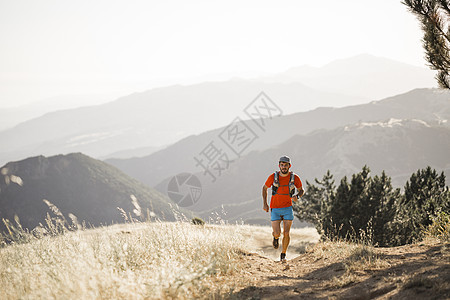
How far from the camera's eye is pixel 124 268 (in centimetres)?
430

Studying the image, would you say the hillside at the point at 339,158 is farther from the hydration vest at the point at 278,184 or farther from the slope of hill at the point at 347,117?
the hydration vest at the point at 278,184

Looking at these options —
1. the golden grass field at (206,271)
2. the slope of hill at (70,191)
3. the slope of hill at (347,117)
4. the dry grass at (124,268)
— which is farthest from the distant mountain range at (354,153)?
the dry grass at (124,268)

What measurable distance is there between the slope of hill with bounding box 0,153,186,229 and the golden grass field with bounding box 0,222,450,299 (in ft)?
166

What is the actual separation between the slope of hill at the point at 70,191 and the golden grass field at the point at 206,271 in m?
50.5

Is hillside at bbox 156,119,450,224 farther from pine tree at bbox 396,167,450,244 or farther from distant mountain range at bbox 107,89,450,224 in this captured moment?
pine tree at bbox 396,167,450,244

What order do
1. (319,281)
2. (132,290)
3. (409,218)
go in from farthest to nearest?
(409,218), (319,281), (132,290)

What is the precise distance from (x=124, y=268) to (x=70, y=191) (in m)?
67.6

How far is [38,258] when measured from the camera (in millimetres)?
5238

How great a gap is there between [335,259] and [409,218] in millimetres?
7271

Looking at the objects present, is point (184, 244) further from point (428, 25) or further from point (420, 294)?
point (428, 25)

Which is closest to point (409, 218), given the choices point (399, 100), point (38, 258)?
point (38, 258)

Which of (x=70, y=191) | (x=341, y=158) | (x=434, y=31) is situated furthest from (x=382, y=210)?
(x=341, y=158)

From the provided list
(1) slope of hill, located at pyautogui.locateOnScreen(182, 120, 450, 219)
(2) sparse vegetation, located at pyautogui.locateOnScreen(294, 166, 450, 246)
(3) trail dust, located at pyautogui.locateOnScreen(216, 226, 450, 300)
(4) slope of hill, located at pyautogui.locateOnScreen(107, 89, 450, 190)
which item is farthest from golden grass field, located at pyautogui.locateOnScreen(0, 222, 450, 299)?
(4) slope of hill, located at pyautogui.locateOnScreen(107, 89, 450, 190)

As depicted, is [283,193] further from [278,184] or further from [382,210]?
[382,210]
